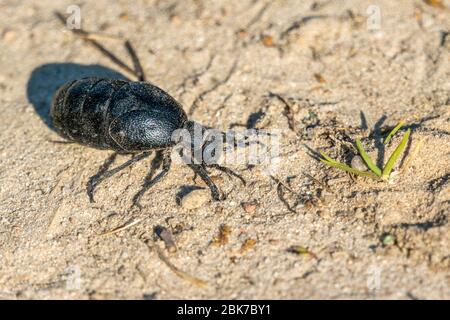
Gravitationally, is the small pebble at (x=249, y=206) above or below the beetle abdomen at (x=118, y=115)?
below

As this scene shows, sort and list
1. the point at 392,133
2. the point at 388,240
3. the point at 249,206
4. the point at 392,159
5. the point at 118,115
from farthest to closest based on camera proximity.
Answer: the point at 118,115 → the point at 392,133 → the point at 249,206 → the point at 392,159 → the point at 388,240

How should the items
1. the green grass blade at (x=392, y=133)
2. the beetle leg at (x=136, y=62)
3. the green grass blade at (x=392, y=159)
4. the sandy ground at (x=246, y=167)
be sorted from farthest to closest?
the beetle leg at (x=136, y=62) → the green grass blade at (x=392, y=133) → the green grass blade at (x=392, y=159) → the sandy ground at (x=246, y=167)

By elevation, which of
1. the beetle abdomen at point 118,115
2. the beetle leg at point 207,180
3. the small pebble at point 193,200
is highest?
the beetle abdomen at point 118,115

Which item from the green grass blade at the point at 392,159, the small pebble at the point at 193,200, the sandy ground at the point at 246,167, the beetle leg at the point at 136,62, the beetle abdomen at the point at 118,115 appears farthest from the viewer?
the beetle leg at the point at 136,62

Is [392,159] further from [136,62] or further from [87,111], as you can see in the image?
[136,62]

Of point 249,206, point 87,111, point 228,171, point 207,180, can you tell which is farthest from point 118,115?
point 249,206

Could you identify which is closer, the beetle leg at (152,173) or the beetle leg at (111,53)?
the beetle leg at (152,173)

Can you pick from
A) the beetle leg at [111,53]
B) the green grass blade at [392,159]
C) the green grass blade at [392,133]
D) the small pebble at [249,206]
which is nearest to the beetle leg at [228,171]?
the small pebble at [249,206]

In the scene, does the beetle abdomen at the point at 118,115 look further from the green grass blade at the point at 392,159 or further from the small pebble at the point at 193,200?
the green grass blade at the point at 392,159
